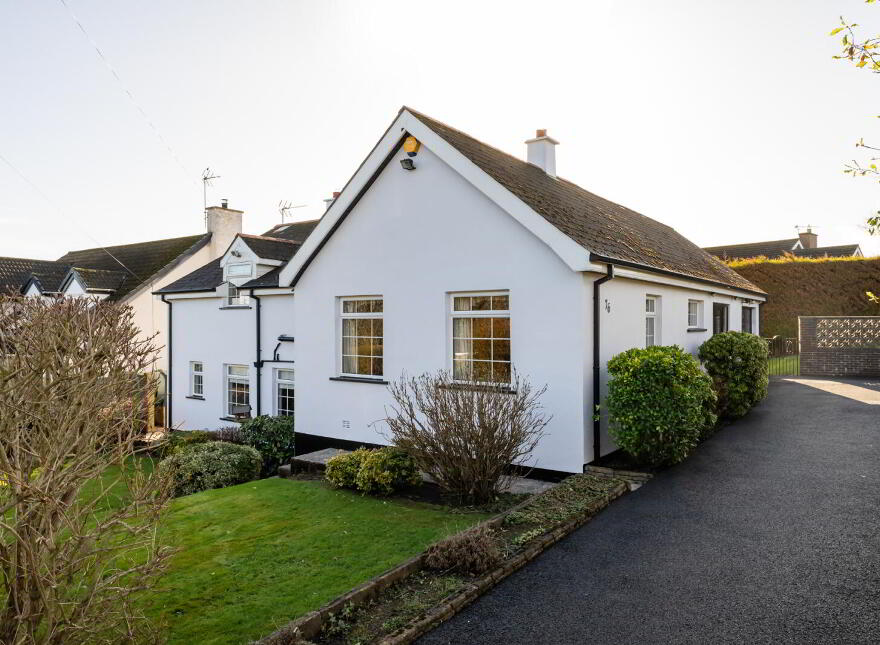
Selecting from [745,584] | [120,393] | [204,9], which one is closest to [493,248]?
[745,584]

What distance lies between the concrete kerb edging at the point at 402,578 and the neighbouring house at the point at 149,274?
1731 centimetres

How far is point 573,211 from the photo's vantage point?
1191 centimetres

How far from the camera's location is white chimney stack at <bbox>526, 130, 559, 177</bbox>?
15.1 metres

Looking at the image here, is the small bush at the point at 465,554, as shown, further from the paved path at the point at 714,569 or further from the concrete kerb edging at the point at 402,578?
the paved path at the point at 714,569

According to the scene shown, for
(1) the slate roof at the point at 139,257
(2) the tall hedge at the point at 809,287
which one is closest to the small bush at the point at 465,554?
(1) the slate roof at the point at 139,257

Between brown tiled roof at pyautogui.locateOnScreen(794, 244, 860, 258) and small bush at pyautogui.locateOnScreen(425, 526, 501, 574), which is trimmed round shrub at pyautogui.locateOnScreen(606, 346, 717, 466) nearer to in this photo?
small bush at pyautogui.locateOnScreen(425, 526, 501, 574)

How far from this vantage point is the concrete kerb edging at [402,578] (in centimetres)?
456

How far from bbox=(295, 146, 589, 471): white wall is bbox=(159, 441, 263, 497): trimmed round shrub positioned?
67.3 inches

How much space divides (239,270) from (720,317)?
49.3ft

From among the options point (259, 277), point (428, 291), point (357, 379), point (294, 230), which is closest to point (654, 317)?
point (428, 291)

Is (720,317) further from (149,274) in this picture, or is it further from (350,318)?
(149,274)

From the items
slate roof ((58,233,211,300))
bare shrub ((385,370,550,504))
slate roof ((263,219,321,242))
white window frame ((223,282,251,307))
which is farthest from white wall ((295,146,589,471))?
slate roof ((58,233,211,300))

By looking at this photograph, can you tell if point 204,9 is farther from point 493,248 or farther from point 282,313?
point 493,248

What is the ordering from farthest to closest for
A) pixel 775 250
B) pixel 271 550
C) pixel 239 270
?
pixel 775 250, pixel 239 270, pixel 271 550
